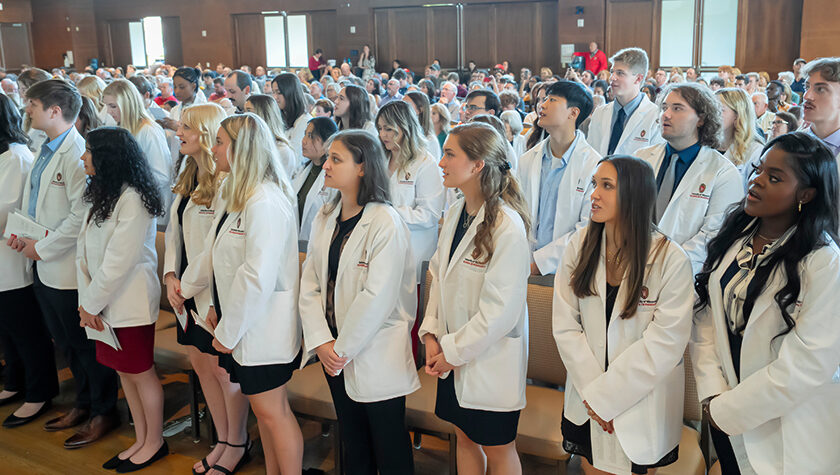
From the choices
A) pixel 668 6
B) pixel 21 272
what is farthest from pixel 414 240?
pixel 668 6

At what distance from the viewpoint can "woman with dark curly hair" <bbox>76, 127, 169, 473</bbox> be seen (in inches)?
125

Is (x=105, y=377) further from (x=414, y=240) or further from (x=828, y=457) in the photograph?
(x=828, y=457)

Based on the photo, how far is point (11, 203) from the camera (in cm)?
380

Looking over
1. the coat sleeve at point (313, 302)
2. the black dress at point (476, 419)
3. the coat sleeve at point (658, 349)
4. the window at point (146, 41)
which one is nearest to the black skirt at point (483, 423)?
the black dress at point (476, 419)

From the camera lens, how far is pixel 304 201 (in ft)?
13.3

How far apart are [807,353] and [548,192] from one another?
68.0 inches

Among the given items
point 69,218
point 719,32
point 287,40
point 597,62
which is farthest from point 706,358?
point 287,40

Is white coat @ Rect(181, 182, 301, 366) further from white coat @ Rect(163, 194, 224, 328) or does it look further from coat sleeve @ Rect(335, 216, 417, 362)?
coat sleeve @ Rect(335, 216, 417, 362)

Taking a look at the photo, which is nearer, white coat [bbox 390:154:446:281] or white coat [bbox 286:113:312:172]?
white coat [bbox 390:154:446:281]

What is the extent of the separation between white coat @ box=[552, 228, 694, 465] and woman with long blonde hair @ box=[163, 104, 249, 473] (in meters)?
1.61

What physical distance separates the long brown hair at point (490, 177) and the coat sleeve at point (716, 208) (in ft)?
2.93

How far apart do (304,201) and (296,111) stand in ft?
5.31

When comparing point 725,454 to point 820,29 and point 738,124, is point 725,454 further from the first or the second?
point 820,29

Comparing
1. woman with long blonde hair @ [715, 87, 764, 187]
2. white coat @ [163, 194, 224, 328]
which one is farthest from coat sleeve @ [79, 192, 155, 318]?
woman with long blonde hair @ [715, 87, 764, 187]
